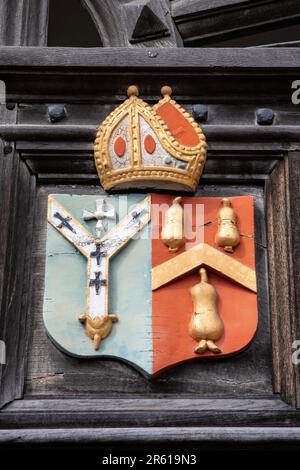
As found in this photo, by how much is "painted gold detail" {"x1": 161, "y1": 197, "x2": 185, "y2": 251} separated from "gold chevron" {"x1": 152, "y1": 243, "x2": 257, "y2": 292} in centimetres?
3

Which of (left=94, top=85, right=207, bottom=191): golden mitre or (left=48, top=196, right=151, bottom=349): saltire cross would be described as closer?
(left=48, top=196, right=151, bottom=349): saltire cross

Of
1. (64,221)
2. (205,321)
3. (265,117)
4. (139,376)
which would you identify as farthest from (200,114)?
(139,376)

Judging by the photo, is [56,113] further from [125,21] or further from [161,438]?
[161,438]

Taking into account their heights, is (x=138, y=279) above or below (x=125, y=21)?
below

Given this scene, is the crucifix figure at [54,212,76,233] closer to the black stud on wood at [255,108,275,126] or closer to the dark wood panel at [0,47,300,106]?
the dark wood panel at [0,47,300,106]

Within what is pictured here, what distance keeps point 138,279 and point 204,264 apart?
0.15 meters

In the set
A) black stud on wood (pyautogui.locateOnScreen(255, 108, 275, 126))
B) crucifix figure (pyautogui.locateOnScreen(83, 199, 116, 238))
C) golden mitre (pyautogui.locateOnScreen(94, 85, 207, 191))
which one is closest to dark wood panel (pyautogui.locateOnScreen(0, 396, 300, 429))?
crucifix figure (pyautogui.locateOnScreen(83, 199, 116, 238))

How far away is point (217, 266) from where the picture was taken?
2436 mm

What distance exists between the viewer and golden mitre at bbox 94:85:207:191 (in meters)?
2.50

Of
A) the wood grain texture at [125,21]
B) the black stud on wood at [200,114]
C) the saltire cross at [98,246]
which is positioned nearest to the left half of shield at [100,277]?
the saltire cross at [98,246]

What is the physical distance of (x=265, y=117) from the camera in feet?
8.47

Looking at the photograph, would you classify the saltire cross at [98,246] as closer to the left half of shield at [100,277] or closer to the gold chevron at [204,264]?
the left half of shield at [100,277]

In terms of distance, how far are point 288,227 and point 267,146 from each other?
210 mm

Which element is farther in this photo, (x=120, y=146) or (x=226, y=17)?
(x=226, y=17)
